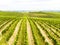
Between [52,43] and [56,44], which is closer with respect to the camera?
[56,44]

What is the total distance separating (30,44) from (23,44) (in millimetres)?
1383

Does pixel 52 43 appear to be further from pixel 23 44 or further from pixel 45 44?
pixel 23 44

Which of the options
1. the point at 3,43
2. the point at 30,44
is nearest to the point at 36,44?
the point at 30,44

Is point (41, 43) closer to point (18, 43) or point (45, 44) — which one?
point (45, 44)

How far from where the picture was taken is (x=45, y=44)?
84.2ft

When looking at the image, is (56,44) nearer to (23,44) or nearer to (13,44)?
(23,44)

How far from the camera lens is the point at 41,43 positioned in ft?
86.8

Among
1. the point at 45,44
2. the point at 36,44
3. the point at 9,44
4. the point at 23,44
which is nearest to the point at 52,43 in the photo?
the point at 45,44

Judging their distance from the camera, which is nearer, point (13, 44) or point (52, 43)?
point (13, 44)

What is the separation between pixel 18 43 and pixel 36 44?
306cm

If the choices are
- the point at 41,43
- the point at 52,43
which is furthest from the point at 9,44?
the point at 52,43

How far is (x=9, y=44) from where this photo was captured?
83.0 feet

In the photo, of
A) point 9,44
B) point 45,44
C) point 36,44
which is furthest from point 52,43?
point 9,44

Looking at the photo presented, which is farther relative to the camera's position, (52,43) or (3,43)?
(52,43)
